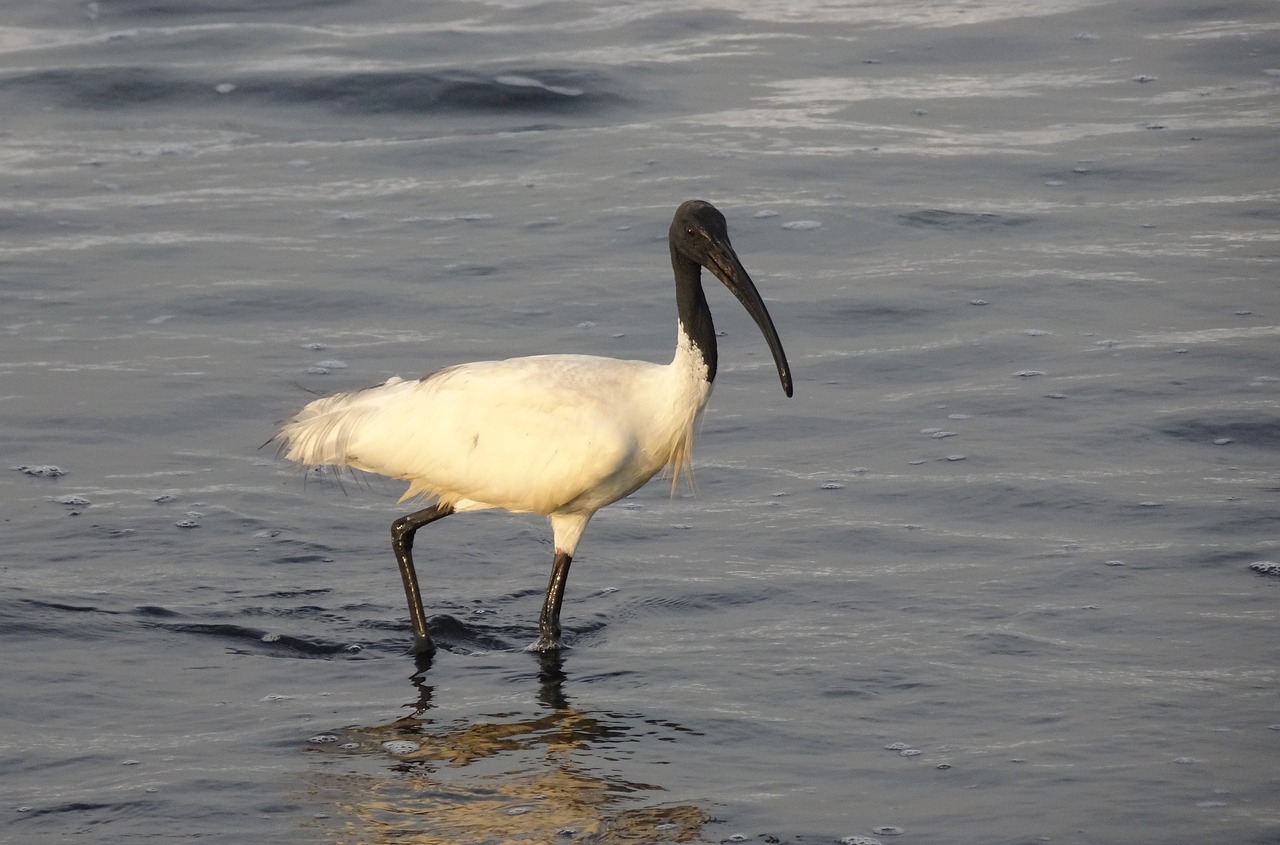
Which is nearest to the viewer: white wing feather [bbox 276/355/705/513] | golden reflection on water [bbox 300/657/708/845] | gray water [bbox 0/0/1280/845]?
golden reflection on water [bbox 300/657/708/845]

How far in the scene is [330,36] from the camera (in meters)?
18.6

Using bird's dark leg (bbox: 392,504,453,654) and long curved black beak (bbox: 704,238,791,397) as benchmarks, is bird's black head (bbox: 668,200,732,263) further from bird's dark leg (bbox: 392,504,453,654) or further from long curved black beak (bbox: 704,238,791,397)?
bird's dark leg (bbox: 392,504,453,654)

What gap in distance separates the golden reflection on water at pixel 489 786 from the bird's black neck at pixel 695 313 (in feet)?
4.79

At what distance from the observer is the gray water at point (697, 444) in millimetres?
6258

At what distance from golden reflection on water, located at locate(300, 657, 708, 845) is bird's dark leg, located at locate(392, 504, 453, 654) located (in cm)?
51

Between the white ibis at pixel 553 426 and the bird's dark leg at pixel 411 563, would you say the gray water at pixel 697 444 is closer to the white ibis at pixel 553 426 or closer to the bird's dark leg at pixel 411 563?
the bird's dark leg at pixel 411 563

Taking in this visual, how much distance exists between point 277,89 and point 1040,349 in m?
8.47

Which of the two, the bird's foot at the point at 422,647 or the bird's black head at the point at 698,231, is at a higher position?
the bird's black head at the point at 698,231

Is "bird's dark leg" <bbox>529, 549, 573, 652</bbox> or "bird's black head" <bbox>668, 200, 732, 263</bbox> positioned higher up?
"bird's black head" <bbox>668, 200, 732, 263</bbox>

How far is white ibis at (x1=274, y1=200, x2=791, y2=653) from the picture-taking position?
23.9 feet

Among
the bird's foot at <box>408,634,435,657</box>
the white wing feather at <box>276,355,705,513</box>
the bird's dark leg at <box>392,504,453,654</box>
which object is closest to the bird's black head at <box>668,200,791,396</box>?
the white wing feather at <box>276,355,705,513</box>

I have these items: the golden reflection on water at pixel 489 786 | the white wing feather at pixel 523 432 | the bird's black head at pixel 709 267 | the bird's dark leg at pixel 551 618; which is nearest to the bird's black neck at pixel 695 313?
the bird's black head at pixel 709 267

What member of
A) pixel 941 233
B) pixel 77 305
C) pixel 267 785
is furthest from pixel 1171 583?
pixel 77 305

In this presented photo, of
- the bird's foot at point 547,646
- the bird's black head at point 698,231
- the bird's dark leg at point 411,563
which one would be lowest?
the bird's foot at point 547,646
